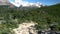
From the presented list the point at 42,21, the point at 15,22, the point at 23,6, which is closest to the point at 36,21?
the point at 42,21

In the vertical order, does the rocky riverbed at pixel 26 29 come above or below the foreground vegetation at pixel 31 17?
below

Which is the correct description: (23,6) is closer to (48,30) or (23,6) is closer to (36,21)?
(36,21)

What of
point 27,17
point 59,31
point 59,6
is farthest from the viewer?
point 59,6

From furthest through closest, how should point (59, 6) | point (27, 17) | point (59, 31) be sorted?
point (59, 6), point (27, 17), point (59, 31)

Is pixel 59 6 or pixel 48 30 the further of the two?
pixel 59 6

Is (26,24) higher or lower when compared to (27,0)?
lower

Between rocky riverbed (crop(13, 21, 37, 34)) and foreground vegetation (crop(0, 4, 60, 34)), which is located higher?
foreground vegetation (crop(0, 4, 60, 34))

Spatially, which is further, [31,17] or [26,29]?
[31,17]

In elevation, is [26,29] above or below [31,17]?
below
